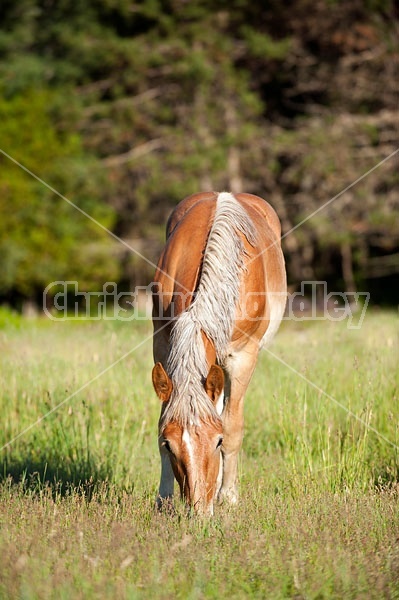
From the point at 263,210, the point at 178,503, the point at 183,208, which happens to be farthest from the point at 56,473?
the point at 263,210

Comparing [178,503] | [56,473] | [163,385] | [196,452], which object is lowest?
[56,473]

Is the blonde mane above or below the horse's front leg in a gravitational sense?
above

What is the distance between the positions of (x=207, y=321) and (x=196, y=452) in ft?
2.66

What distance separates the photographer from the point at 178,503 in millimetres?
3963

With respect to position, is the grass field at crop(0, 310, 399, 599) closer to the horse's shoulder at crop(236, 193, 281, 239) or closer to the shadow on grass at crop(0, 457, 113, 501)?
the shadow on grass at crop(0, 457, 113, 501)

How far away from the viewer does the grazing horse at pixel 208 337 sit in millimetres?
3936

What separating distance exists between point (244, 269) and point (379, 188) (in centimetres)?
1805

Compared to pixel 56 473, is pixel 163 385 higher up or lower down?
higher up

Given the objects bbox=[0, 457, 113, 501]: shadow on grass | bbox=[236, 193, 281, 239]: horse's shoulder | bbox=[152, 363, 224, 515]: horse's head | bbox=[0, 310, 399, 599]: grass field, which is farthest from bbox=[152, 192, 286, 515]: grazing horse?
bbox=[0, 457, 113, 501]: shadow on grass

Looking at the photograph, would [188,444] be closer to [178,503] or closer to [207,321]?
[178,503]

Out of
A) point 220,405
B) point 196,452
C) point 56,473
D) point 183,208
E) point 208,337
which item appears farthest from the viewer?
point 183,208

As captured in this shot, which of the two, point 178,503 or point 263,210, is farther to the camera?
point 263,210

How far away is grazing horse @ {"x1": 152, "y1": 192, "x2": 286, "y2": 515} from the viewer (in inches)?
155

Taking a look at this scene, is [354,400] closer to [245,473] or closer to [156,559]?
[245,473]
